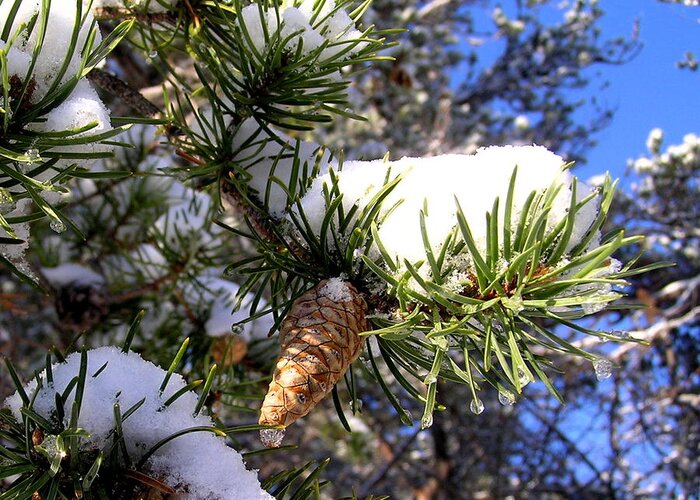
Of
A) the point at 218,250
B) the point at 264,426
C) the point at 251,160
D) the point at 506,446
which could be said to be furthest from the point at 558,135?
the point at 264,426

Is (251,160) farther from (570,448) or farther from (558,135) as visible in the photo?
(558,135)

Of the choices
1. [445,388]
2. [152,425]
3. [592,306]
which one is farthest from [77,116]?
[445,388]

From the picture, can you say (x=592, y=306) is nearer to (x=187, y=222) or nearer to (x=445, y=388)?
(x=187, y=222)

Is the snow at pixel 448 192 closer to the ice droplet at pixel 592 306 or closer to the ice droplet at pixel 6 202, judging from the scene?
the ice droplet at pixel 592 306

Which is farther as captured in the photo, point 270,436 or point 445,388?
point 445,388

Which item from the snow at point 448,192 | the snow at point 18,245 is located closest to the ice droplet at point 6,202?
the snow at point 18,245

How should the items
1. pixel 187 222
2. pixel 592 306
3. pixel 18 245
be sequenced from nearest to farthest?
pixel 592 306 → pixel 18 245 → pixel 187 222

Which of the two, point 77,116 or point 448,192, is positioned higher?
point 448,192
